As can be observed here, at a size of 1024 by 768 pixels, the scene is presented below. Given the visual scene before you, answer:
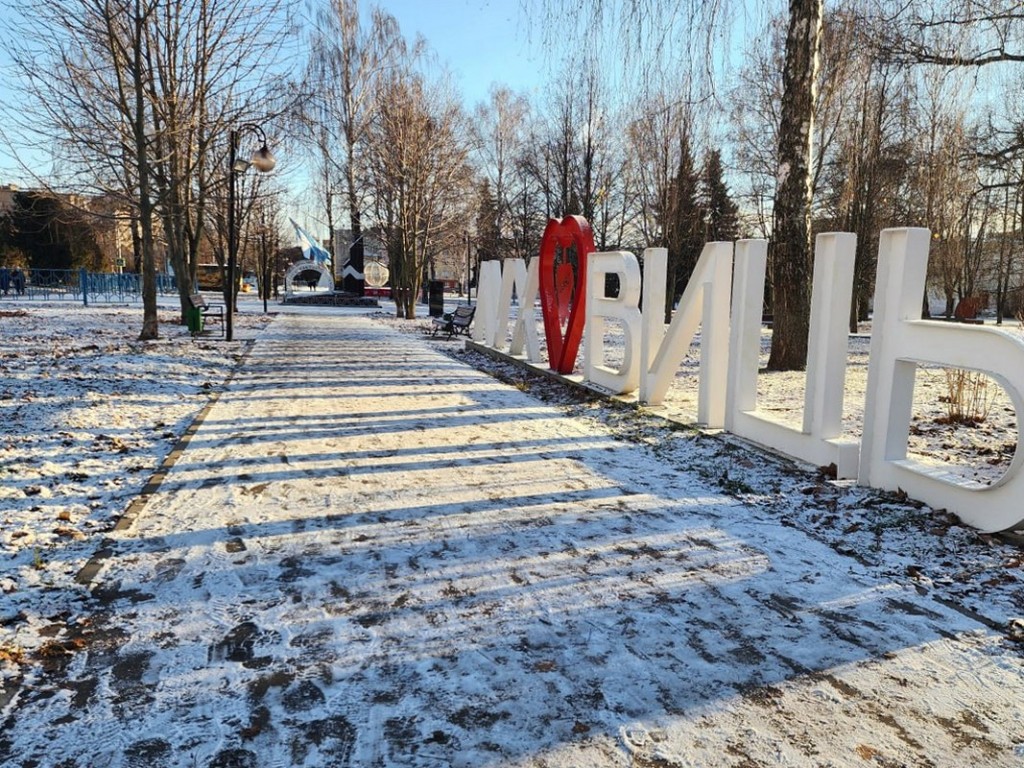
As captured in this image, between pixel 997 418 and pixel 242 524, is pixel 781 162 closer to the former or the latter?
pixel 997 418

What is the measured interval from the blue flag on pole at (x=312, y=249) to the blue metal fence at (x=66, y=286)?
12967 mm

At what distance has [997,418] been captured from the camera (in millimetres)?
7480

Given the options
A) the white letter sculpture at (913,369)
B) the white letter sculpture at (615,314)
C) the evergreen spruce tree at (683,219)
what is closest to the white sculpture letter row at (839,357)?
the white letter sculpture at (913,369)

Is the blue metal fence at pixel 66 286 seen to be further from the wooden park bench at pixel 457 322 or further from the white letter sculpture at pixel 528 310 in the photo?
the white letter sculpture at pixel 528 310

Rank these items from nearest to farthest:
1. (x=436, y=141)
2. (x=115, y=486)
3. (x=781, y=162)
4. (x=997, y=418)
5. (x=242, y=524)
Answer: (x=242, y=524), (x=115, y=486), (x=997, y=418), (x=781, y=162), (x=436, y=141)

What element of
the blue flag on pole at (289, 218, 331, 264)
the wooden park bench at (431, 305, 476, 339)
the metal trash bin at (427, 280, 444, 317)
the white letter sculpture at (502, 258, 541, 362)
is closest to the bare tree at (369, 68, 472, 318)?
the metal trash bin at (427, 280, 444, 317)

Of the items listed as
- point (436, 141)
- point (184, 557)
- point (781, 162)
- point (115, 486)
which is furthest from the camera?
point (436, 141)

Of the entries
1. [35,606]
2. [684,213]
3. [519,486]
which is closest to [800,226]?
[519,486]

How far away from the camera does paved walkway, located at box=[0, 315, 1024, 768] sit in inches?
91.0

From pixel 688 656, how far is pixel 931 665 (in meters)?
0.97

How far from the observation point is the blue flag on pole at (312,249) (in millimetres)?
47188

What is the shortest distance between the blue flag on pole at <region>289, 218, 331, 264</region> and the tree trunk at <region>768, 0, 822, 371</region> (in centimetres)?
4046

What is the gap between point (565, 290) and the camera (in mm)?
11344

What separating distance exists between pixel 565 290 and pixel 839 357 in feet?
20.7
